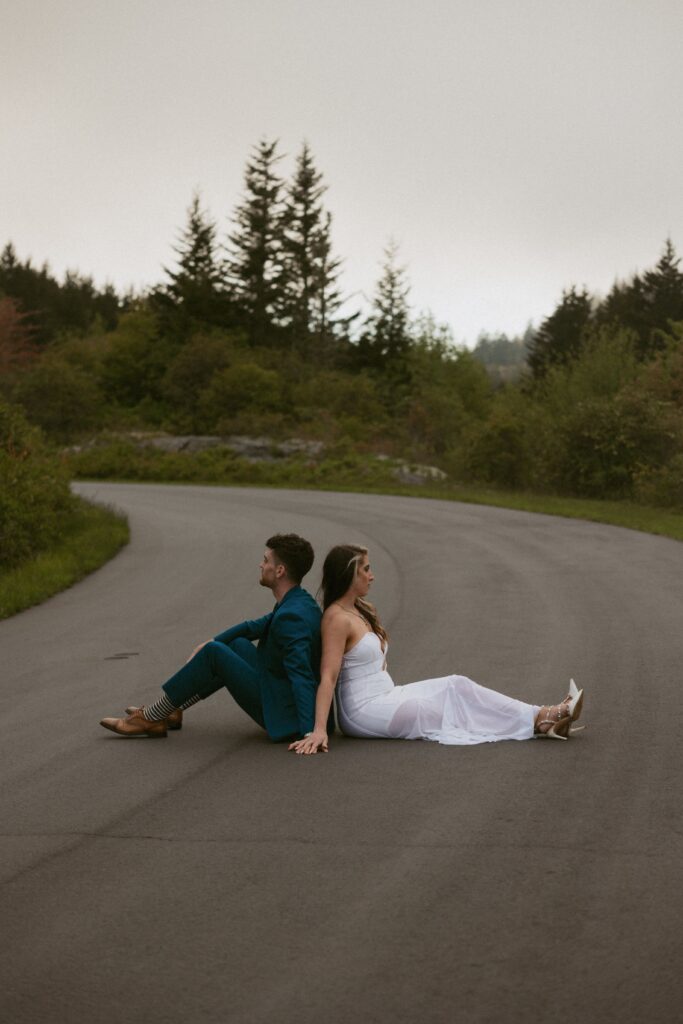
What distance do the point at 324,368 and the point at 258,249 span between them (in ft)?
30.4

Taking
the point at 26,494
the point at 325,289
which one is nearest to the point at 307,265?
the point at 325,289

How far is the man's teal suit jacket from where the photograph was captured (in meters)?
7.84

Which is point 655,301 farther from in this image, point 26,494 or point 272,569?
point 272,569

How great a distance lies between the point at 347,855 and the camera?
5.65 meters

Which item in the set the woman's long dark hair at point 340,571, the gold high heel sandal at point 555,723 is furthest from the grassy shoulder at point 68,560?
the gold high heel sandal at point 555,723

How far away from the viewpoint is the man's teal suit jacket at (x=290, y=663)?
309 inches

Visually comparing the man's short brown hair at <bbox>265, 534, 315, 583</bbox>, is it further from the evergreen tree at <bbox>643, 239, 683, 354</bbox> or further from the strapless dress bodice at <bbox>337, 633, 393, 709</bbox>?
the evergreen tree at <bbox>643, 239, 683, 354</bbox>

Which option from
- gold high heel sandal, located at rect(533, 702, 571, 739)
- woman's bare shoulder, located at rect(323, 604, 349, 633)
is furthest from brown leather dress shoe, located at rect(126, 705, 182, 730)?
gold high heel sandal, located at rect(533, 702, 571, 739)

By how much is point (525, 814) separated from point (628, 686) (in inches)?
145

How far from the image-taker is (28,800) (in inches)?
265

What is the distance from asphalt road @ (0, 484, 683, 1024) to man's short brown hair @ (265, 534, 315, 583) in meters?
1.14

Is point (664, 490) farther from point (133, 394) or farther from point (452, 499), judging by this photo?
point (133, 394)

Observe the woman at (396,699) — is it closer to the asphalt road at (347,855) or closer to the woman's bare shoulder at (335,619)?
the woman's bare shoulder at (335,619)

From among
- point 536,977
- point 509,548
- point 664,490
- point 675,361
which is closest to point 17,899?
point 536,977
